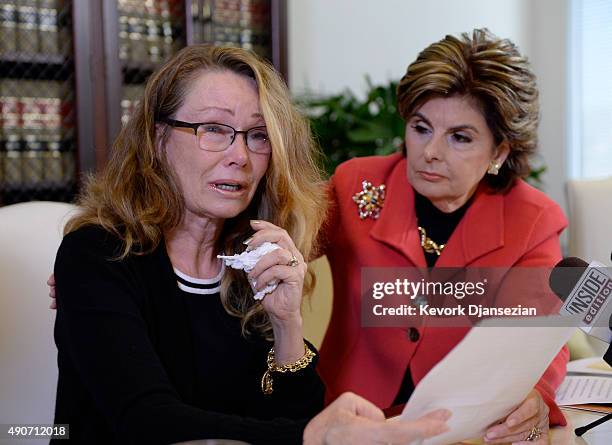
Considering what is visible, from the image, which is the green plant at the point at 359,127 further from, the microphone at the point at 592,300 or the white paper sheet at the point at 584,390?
the microphone at the point at 592,300

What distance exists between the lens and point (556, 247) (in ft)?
5.64

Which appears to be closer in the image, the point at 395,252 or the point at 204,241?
the point at 204,241

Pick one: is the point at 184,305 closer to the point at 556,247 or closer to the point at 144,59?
the point at 556,247

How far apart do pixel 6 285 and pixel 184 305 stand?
347mm

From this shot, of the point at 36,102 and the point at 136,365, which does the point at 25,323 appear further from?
the point at 36,102

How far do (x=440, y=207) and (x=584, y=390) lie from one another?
0.55 m

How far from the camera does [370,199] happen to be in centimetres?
181

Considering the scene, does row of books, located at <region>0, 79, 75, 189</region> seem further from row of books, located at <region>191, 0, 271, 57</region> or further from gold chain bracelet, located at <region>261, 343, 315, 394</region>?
gold chain bracelet, located at <region>261, 343, 315, 394</region>

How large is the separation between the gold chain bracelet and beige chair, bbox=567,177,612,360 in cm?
118

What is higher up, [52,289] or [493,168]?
[493,168]

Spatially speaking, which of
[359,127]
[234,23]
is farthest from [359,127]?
[234,23]

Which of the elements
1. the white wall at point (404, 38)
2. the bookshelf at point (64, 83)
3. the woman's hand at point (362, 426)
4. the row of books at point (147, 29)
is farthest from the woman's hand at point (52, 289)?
the white wall at point (404, 38)

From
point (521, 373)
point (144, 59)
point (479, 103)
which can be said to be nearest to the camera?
point (521, 373)

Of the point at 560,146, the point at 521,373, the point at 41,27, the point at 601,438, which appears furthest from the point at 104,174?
the point at 560,146
